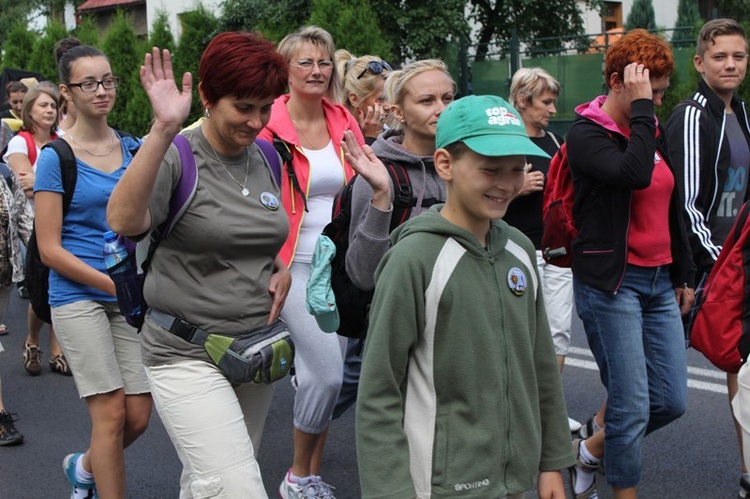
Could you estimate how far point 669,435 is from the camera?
5.71m

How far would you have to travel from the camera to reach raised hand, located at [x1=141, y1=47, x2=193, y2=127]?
314 centimetres

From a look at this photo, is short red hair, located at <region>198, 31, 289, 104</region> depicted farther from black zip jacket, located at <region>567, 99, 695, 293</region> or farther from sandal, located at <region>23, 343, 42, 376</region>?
sandal, located at <region>23, 343, 42, 376</region>

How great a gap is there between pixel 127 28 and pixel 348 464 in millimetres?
18241

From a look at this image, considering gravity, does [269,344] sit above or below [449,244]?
below

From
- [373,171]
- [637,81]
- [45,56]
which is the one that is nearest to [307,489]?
[373,171]

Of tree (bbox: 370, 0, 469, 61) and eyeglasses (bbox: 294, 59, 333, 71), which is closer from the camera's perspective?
eyeglasses (bbox: 294, 59, 333, 71)

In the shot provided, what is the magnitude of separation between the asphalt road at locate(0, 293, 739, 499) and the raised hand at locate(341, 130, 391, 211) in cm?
191

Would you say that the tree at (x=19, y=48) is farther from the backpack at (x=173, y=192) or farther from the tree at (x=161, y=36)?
the backpack at (x=173, y=192)

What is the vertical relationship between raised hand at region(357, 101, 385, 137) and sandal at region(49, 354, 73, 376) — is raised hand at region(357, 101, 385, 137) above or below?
above

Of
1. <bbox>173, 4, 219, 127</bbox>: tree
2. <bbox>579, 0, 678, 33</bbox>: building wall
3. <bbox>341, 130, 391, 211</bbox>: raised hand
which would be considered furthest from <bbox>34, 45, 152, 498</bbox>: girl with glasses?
<bbox>579, 0, 678, 33</bbox>: building wall

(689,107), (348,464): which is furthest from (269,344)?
(689,107)

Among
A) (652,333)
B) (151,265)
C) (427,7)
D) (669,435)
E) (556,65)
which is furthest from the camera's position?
(427,7)

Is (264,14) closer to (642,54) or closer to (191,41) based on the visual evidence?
(191,41)

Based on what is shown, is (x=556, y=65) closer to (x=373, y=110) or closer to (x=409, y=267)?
(x=373, y=110)
